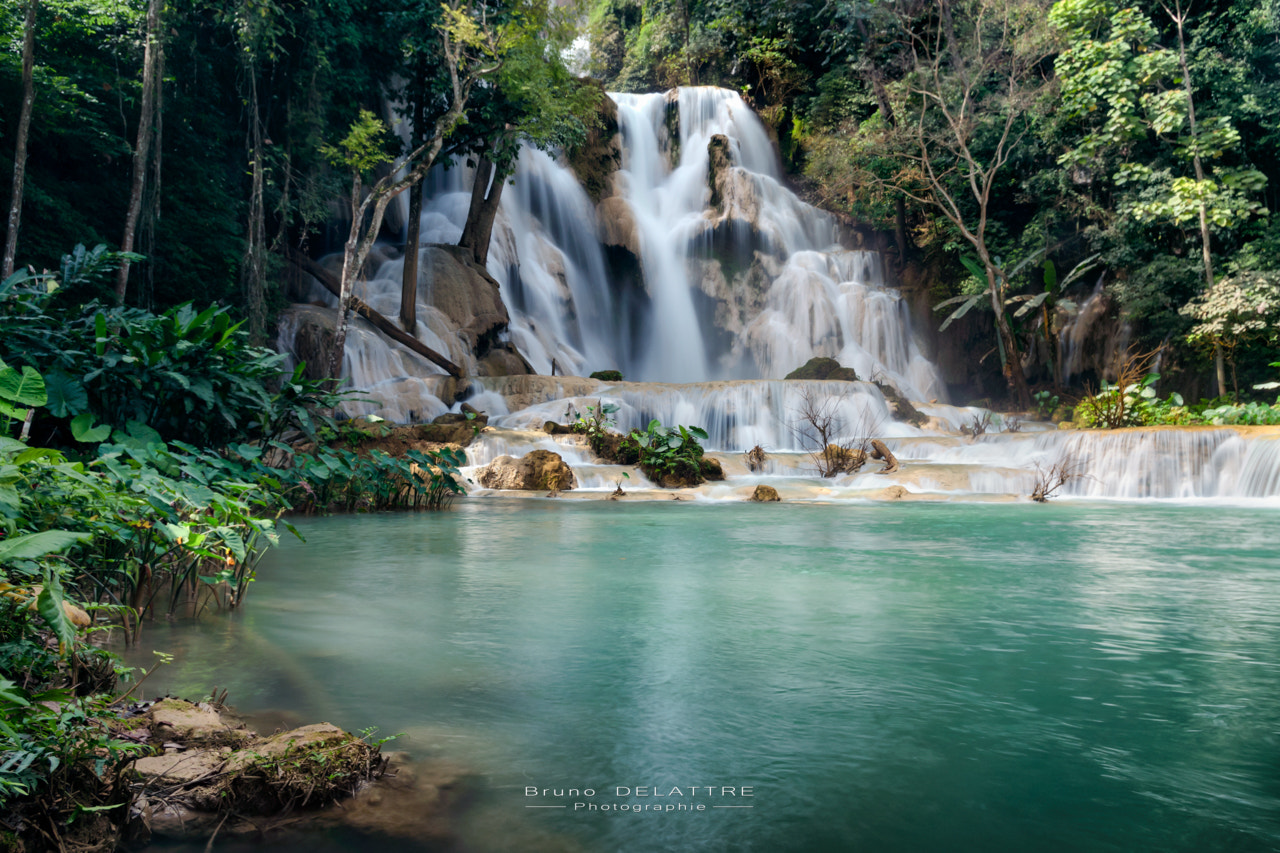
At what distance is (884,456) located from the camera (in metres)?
13.9

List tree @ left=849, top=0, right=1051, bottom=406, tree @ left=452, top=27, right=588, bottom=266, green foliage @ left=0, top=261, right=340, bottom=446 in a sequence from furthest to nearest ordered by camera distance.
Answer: tree @ left=849, top=0, right=1051, bottom=406 → tree @ left=452, top=27, right=588, bottom=266 → green foliage @ left=0, top=261, right=340, bottom=446

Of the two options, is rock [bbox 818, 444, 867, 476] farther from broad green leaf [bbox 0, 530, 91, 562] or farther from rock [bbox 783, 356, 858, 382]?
broad green leaf [bbox 0, 530, 91, 562]

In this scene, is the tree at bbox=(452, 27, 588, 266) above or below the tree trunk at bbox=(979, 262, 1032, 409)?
above

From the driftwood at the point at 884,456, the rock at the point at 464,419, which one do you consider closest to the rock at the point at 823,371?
the driftwood at the point at 884,456

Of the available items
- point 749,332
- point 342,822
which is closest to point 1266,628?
point 342,822

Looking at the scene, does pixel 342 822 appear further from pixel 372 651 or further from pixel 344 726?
pixel 372 651

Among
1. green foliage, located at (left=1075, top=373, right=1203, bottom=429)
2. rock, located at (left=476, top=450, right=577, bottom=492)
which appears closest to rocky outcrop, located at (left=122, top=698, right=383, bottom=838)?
rock, located at (left=476, top=450, right=577, bottom=492)

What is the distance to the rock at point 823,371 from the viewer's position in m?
20.1

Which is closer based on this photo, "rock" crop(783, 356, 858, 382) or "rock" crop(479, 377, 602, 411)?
"rock" crop(479, 377, 602, 411)

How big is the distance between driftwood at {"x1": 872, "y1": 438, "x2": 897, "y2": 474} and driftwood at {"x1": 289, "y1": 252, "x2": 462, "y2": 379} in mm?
8759

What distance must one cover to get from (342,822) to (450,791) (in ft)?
0.97

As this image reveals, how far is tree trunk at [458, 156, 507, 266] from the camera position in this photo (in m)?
20.8

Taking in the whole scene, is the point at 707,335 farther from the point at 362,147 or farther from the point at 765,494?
the point at 765,494

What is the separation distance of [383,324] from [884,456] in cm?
1044
